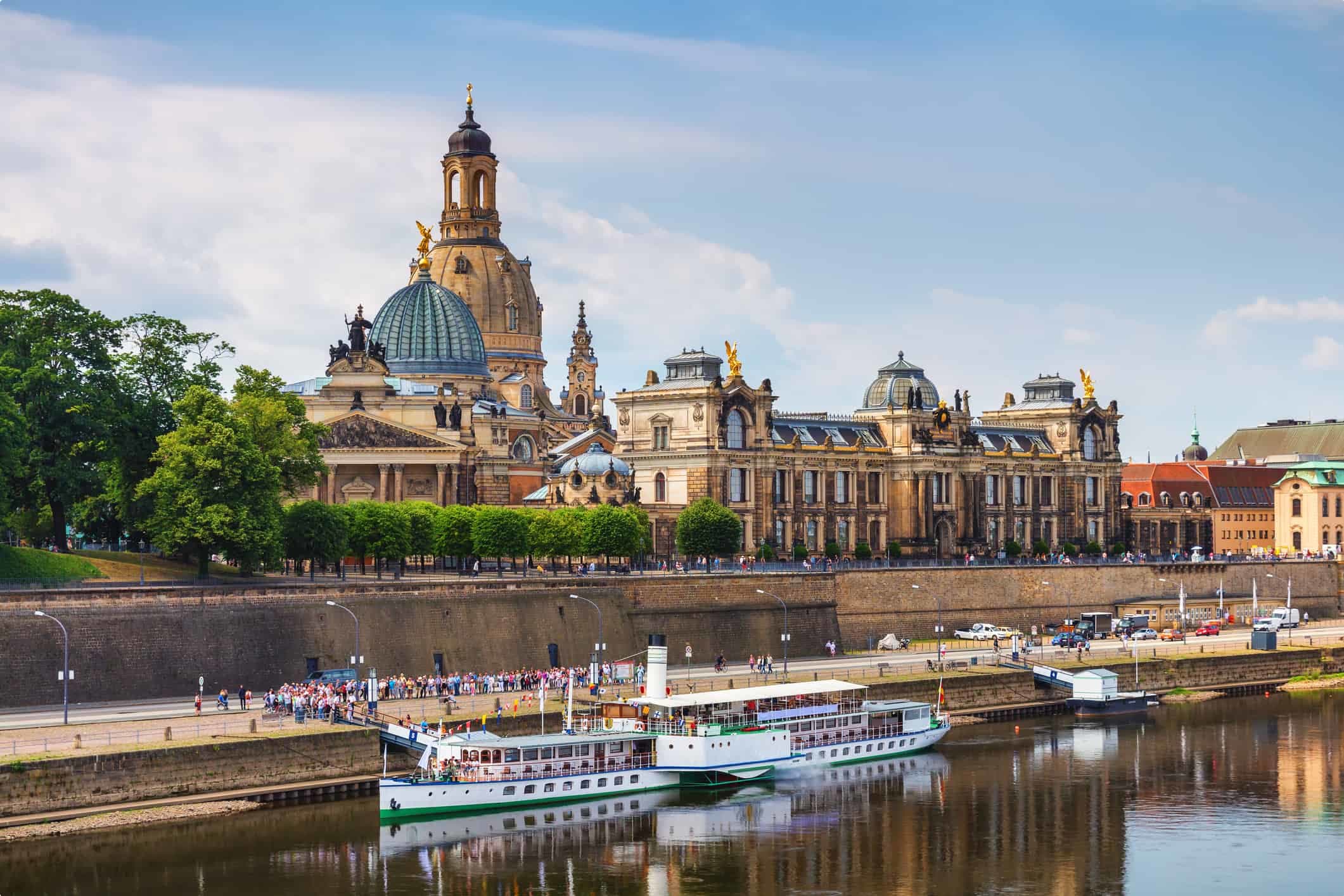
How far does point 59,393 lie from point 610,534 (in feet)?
114

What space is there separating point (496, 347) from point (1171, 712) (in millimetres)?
84068

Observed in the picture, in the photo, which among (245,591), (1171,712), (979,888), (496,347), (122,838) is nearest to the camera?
(979,888)

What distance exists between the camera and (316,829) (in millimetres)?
63625

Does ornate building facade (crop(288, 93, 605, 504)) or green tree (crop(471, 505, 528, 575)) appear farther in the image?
ornate building facade (crop(288, 93, 605, 504))

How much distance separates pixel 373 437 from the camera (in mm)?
125938

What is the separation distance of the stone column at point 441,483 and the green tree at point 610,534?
16.5m

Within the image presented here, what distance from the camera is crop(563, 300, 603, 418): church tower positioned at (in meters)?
190

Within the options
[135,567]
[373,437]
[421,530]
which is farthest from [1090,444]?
[135,567]

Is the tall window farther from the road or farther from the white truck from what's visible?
the white truck

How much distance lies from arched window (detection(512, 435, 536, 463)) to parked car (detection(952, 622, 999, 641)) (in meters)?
36.6

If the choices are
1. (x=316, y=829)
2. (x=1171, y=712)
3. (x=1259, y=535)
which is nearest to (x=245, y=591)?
(x=316, y=829)

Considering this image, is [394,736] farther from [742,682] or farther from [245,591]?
[742,682]

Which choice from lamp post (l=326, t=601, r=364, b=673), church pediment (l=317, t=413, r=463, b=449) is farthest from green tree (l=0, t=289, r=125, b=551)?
church pediment (l=317, t=413, r=463, b=449)

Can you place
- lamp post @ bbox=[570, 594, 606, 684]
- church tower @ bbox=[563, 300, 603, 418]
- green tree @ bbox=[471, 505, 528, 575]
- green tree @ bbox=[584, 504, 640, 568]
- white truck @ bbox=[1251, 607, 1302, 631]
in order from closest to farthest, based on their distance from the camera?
lamp post @ bbox=[570, 594, 606, 684], green tree @ bbox=[471, 505, 528, 575], green tree @ bbox=[584, 504, 640, 568], white truck @ bbox=[1251, 607, 1302, 631], church tower @ bbox=[563, 300, 603, 418]
